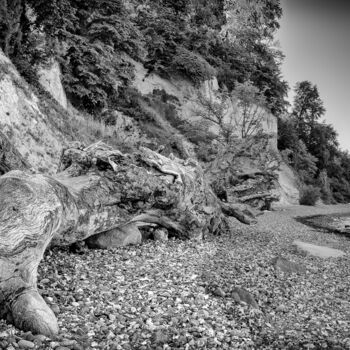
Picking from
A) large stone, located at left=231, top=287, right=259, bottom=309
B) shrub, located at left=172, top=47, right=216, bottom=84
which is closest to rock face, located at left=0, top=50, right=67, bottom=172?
large stone, located at left=231, top=287, right=259, bottom=309

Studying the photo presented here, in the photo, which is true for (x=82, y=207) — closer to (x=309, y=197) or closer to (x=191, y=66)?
(x=191, y=66)

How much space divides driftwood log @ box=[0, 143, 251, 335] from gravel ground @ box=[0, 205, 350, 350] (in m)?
0.34

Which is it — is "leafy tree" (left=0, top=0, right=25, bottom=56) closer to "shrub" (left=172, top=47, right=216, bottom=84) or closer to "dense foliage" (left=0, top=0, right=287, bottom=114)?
"dense foliage" (left=0, top=0, right=287, bottom=114)

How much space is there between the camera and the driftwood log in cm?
360

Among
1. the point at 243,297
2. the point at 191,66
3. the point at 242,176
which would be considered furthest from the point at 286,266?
the point at 191,66

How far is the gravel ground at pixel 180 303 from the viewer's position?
3752 mm

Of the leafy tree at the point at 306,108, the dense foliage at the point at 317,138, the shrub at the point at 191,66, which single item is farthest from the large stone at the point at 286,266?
the leafy tree at the point at 306,108

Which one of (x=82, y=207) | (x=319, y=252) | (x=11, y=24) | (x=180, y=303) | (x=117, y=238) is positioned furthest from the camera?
(x=11, y=24)

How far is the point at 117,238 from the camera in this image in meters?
6.98

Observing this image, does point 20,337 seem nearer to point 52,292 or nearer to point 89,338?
point 89,338

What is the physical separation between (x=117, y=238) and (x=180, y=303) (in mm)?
2582

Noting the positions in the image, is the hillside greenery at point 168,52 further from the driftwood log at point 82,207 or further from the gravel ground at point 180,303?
the gravel ground at point 180,303

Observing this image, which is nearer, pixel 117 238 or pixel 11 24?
pixel 117 238

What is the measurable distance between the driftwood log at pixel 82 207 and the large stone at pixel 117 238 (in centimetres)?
13
